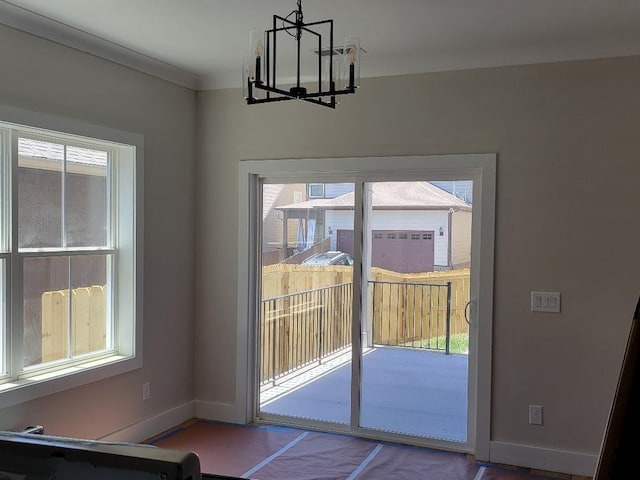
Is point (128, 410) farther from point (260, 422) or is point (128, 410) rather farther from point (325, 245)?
point (325, 245)

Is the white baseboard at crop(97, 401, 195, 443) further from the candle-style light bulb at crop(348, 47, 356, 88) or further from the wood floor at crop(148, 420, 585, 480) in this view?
the candle-style light bulb at crop(348, 47, 356, 88)

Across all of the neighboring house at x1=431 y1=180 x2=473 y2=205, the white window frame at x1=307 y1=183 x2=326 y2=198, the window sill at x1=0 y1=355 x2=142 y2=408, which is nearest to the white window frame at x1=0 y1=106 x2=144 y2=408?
the window sill at x1=0 y1=355 x2=142 y2=408

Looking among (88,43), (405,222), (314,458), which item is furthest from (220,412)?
(88,43)

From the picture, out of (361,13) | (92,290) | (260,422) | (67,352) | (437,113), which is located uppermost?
(361,13)

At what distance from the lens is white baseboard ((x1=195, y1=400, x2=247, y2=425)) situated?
4.50 meters

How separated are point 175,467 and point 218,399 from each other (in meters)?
4.09

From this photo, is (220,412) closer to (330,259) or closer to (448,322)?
(330,259)

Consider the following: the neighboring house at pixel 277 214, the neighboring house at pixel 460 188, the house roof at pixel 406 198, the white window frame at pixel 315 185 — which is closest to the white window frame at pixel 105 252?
the neighboring house at pixel 277 214

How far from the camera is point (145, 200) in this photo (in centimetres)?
405

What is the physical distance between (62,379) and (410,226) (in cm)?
242

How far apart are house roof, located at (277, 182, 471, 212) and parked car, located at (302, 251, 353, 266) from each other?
0.34 metres

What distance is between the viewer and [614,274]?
3.54 meters

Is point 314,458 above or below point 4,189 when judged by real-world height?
below

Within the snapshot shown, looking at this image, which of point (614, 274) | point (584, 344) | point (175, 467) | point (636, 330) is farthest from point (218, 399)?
point (175, 467)
